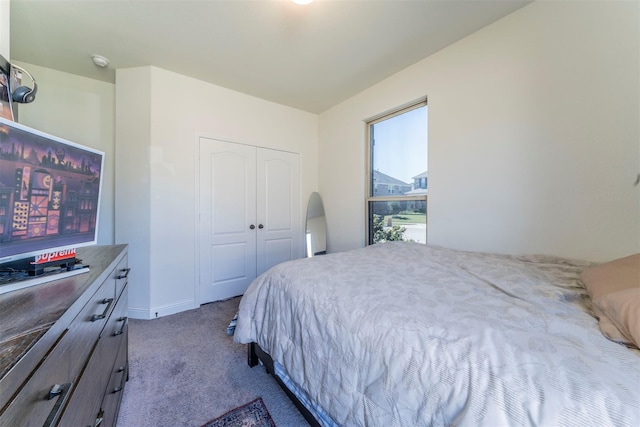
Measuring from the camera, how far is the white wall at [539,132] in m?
1.38

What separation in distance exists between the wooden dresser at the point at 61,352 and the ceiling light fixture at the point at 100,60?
2325 mm

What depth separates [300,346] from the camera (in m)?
1.15

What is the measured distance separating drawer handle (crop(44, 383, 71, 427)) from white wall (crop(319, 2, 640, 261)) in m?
2.40

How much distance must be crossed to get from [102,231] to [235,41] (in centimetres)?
250

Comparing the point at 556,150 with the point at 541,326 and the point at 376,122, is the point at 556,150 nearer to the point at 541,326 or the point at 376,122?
the point at 541,326

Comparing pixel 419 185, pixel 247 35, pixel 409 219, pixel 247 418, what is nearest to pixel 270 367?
pixel 247 418

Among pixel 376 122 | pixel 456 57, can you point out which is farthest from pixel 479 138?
pixel 376 122

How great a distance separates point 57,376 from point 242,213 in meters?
2.61

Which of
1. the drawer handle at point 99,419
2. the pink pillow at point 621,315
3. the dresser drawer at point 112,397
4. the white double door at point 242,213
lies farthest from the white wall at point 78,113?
the pink pillow at point 621,315

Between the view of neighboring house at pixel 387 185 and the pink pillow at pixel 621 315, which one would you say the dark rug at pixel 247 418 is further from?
the view of neighboring house at pixel 387 185

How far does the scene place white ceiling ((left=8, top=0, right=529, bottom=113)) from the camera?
68.4 inches

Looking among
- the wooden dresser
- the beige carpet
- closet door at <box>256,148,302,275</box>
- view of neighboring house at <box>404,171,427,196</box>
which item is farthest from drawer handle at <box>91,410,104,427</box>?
view of neighboring house at <box>404,171,427,196</box>

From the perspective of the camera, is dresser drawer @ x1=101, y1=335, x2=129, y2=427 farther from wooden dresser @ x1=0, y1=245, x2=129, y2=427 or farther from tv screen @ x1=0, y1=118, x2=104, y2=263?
tv screen @ x1=0, y1=118, x2=104, y2=263

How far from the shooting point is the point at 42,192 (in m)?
0.80
